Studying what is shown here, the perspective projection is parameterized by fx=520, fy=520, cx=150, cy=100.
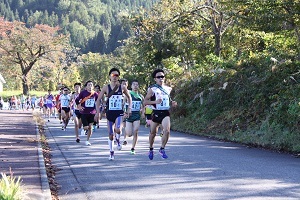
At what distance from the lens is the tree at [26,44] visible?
66.8 m

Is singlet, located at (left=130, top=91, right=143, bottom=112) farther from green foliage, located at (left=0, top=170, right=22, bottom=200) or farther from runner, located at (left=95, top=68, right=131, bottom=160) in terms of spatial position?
green foliage, located at (left=0, top=170, right=22, bottom=200)

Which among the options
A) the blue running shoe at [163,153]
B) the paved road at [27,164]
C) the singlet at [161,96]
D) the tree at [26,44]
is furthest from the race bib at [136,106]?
the tree at [26,44]

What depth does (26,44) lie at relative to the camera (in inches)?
2660

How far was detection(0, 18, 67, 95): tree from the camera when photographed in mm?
66750

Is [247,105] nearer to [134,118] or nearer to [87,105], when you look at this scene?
[87,105]

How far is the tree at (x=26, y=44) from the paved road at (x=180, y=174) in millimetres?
55247

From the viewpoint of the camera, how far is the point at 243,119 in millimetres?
18156

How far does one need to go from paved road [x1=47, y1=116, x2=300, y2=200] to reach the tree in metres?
55.2

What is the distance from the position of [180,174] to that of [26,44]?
61.1 m

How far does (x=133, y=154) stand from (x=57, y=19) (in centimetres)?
17311

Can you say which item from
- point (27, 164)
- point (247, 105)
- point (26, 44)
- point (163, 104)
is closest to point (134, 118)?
point (163, 104)

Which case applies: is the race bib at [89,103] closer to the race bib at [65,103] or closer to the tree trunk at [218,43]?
the race bib at [65,103]

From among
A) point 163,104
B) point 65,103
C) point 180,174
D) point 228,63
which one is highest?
point 228,63

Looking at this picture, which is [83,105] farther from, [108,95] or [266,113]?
[266,113]
